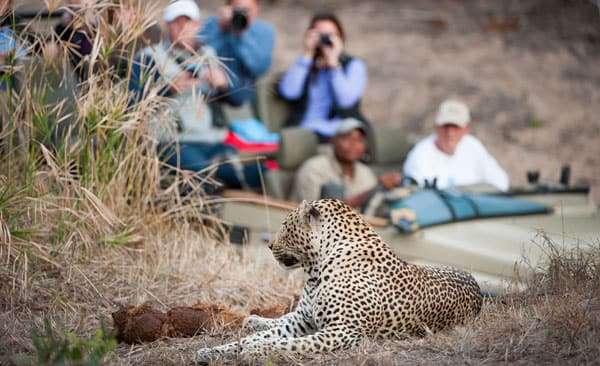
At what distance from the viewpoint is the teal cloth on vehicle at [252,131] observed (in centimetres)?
802

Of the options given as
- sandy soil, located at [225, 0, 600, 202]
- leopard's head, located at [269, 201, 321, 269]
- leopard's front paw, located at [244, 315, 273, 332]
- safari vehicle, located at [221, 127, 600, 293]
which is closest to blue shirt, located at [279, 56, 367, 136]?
safari vehicle, located at [221, 127, 600, 293]

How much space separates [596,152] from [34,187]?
9.05m

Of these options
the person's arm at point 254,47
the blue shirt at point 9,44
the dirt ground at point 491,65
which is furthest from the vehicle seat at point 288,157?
the dirt ground at point 491,65

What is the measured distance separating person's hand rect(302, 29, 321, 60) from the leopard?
439cm

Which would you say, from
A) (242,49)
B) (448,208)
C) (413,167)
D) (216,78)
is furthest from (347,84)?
(448,208)

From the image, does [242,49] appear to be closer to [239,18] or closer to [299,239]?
[239,18]

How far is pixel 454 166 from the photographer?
7.68m

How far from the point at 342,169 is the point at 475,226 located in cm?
139

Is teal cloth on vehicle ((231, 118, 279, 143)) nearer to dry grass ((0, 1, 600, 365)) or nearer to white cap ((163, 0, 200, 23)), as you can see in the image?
white cap ((163, 0, 200, 23))

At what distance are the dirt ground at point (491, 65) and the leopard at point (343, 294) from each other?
24.5 ft

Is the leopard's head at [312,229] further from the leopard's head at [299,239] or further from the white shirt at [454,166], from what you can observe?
the white shirt at [454,166]

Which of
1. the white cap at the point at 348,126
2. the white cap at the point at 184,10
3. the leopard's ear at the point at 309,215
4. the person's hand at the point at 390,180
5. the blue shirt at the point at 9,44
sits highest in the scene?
the white cap at the point at 184,10

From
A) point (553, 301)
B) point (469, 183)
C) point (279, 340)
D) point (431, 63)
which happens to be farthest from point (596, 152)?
point (279, 340)

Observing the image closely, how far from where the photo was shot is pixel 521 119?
44.9ft
